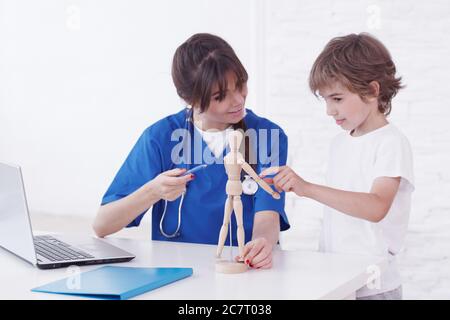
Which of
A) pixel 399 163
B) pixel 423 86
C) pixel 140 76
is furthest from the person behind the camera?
pixel 140 76

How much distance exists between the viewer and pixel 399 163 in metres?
1.69

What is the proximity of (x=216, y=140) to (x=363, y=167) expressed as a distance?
0.40m

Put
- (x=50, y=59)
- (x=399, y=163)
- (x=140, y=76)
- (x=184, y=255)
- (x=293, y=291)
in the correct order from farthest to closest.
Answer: (x=50, y=59), (x=140, y=76), (x=399, y=163), (x=184, y=255), (x=293, y=291)

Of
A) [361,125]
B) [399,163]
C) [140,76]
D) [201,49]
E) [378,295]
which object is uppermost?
[140,76]

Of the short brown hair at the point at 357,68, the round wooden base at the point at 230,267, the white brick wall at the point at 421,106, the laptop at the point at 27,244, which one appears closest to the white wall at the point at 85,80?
the white brick wall at the point at 421,106

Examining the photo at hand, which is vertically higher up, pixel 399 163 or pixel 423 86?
pixel 423 86

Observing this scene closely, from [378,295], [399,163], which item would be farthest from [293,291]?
[399,163]

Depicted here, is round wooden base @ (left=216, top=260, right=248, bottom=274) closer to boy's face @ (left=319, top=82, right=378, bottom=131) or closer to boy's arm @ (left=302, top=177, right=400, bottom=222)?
boy's arm @ (left=302, top=177, right=400, bottom=222)

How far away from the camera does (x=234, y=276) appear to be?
1.35 meters

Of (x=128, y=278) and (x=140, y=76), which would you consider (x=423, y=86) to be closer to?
(x=140, y=76)

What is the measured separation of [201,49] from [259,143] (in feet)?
0.98

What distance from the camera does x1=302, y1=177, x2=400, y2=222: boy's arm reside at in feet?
5.24

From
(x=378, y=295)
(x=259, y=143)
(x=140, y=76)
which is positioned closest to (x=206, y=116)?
(x=259, y=143)

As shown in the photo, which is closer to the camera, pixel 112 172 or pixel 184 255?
pixel 184 255
